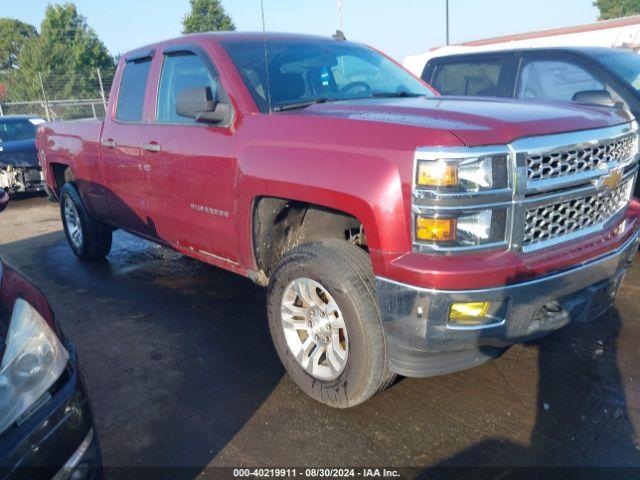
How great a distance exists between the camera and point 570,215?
2537 mm

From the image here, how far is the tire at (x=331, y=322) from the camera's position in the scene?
100 inches

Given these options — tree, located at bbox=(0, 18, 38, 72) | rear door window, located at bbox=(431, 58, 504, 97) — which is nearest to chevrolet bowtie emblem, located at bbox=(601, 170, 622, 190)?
rear door window, located at bbox=(431, 58, 504, 97)

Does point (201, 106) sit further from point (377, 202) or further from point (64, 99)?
point (64, 99)

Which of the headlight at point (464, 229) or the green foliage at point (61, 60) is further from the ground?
the green foliage at point (61, 60)

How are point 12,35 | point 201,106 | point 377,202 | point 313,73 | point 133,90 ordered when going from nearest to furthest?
1. point 377,202
2. point 201,106
3. point 313,73
4. point 133,90
5. point 12,35

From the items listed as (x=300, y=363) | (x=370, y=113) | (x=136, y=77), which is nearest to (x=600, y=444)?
(x=300, y=363)

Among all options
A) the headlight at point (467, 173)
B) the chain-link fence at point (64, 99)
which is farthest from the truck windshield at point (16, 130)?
the headlight at point (467, 173)

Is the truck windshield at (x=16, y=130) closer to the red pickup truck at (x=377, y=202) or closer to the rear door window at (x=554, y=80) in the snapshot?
the red pickup truck at (x=377, y=202)

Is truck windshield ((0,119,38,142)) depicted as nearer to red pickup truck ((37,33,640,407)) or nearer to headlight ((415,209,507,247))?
red pickup truck ((37,33,640,407))

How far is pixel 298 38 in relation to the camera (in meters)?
3.92

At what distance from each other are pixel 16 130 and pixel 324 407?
974 cm

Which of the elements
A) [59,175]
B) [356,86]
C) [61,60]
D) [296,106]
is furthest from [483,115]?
[61,60]

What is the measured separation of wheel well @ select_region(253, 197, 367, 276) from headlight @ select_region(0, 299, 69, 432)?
1.43m

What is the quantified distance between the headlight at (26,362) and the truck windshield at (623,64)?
509cm
